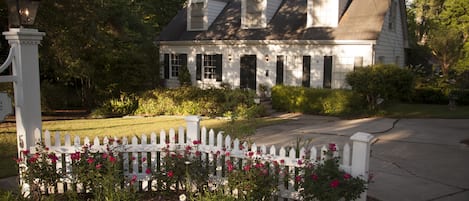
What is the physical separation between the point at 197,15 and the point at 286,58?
246 inches

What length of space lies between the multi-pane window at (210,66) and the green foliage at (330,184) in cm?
1551

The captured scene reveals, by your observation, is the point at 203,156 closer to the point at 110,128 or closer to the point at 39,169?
the point at 39,169

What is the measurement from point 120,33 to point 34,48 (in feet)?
38.4

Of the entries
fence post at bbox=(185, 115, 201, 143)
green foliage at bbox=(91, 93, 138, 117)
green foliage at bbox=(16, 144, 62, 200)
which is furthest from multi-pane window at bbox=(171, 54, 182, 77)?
green foliage at bbox=(16, 144, 62, 200)

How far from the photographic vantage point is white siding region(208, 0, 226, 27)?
20438 mm

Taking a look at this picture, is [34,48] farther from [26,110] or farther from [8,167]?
[8,167]

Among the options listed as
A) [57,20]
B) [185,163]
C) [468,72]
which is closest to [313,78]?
[468,72]

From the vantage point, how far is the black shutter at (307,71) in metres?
16.8

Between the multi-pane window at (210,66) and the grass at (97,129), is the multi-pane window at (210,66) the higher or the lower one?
the higher one

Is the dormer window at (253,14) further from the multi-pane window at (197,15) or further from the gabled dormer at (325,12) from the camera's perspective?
the multi-pane window at (197,15)

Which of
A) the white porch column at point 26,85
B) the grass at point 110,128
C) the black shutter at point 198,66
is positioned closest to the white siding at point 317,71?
the grass at point 110,128

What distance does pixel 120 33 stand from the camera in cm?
1623

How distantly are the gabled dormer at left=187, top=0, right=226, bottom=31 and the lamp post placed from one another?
15.8 meters

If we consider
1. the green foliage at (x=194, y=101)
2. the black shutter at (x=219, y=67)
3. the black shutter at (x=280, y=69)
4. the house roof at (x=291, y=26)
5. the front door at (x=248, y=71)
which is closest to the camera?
the green foliage at (x=194, y=101)
